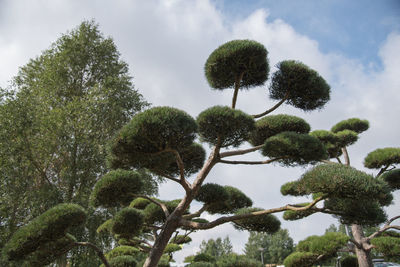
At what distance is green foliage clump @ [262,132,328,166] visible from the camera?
3129 mm

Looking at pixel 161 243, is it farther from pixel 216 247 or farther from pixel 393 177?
pixel 216 247

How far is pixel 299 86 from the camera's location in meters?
3.72

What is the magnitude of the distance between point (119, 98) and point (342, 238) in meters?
6.74

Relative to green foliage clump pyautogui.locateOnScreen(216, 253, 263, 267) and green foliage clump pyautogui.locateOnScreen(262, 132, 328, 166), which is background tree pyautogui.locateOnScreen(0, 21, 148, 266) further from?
green foliage clump pyautogui.locateOnScreen(262, 132, 328, 166)

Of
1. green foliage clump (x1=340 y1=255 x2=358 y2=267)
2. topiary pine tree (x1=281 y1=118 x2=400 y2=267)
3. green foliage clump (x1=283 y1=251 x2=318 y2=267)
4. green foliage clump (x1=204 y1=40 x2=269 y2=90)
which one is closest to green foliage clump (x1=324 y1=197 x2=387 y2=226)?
topiary pine tree (x1=281 y1=118 x2=400 y2=267)

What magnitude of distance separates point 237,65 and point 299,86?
93cm

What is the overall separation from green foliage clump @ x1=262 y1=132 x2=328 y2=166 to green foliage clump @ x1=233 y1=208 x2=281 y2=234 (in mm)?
1270

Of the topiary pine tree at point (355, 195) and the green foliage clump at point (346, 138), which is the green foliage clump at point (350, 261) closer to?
the topiary pine tree at point (355, 195)

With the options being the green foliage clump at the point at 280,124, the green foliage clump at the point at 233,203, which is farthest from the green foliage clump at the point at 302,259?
the green foliage clump at the point at 280,124

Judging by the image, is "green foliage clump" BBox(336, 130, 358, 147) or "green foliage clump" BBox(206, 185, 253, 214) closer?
"green foliage clump" BBox(206, 185, 253, 214)

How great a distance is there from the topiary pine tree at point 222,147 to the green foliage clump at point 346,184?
10mm

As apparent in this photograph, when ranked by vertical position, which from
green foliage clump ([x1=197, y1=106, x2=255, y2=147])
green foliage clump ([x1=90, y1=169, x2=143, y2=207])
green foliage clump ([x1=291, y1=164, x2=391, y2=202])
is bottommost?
green foliage clump ([x1=291, y1=164, x2=391, y2=202])

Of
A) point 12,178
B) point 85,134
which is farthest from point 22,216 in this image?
point 85,134

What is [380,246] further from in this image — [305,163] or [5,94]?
[5,94]
